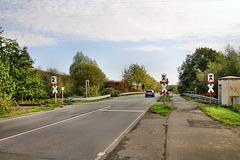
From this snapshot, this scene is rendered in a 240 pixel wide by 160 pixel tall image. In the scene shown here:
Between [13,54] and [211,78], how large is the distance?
22033 millimetres

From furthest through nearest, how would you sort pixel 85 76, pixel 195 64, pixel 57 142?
pixel 195 64
pixel 85 76
pixel 57 142

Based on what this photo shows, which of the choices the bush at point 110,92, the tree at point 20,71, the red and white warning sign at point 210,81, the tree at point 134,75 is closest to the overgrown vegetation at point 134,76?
the tree at point 134,75

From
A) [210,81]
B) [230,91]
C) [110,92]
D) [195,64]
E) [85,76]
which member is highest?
[195,64]

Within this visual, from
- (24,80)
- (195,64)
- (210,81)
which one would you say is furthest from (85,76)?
(195,64)

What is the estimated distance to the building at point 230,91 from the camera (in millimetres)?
14406

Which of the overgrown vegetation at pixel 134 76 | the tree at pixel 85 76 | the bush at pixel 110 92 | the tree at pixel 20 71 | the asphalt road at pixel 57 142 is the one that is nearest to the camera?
the asphalt road at pixel 57 142

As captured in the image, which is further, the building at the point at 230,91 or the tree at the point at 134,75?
the tree at the point at 134,75

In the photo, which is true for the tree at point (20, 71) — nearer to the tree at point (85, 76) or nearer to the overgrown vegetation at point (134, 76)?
the tree at point (85, 76)


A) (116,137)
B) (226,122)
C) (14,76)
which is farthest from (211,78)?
(14,76)

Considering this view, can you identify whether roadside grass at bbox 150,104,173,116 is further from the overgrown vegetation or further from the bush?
the overgrown vegetation

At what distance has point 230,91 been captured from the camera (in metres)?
14.5

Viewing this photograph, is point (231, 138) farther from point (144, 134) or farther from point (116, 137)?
point (116, 137)

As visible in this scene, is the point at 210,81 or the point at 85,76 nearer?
the point at 210,81

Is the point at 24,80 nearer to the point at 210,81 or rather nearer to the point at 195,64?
the point at 210,81
